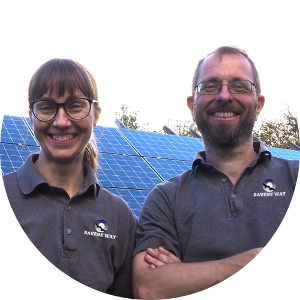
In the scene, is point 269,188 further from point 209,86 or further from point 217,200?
point 209,86

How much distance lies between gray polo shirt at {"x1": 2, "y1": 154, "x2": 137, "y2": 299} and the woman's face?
0.27m

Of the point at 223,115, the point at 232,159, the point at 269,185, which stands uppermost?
the point at 223,115

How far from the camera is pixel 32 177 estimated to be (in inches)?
137

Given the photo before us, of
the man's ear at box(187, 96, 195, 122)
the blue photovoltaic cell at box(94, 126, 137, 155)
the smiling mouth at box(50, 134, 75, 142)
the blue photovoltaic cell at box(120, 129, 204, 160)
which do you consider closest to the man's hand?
the smiling mouth at box(50, 134, 75, 142)

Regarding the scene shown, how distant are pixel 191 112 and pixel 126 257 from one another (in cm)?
133

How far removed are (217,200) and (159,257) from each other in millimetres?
658

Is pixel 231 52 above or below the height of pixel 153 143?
above

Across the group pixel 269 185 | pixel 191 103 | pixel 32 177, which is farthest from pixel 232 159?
pixel 32 177

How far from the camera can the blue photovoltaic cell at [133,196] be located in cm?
419

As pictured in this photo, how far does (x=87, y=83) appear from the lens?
3.45m

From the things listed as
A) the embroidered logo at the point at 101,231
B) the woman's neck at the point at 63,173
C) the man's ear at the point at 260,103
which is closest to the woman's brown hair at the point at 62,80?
the woman's neck at the point at 63,173

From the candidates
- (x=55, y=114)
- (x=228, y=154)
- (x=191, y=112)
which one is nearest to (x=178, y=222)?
(x=228, y=154)

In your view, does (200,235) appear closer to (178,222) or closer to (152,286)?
(178,222)

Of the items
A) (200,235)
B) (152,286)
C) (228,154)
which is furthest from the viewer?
(228,154)
